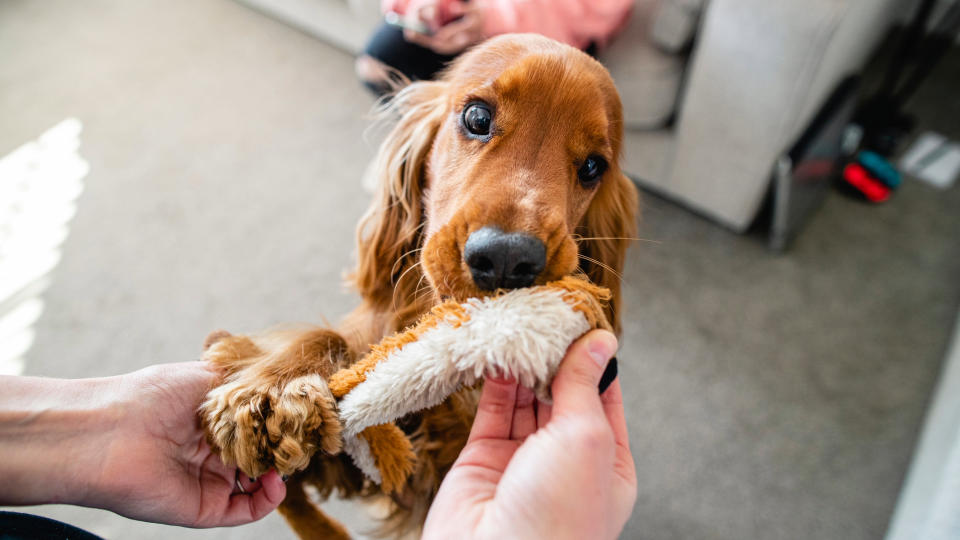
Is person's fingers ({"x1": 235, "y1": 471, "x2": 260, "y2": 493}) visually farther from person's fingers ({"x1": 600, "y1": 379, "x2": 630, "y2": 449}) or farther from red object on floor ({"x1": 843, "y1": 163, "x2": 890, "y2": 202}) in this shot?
red object on floor ({"x1": 843, "y1": 163, "x2": 890, "y2": 202})

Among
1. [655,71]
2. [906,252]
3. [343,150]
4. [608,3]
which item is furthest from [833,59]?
[343,150]

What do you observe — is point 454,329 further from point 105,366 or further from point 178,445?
point 105,366

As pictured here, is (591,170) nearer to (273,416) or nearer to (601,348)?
(601,348)

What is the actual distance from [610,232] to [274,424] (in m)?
0.86

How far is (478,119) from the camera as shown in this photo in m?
1.11

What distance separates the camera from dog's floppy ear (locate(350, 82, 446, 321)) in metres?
1.30

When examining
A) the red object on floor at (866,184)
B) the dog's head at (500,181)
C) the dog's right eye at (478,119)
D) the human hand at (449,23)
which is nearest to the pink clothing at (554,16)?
the human hand at (449,23)

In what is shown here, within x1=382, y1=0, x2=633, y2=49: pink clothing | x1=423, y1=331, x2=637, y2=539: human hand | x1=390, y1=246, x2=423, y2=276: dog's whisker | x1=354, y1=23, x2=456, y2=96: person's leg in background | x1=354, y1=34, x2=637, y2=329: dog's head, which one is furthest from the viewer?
x1=354, y1=23, x2=456, y2=96: person's leg in background

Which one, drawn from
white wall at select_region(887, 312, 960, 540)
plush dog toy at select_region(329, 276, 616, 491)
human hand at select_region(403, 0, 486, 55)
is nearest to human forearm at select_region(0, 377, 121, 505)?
plush dog toy at select_region(329, 276, 616, 491)

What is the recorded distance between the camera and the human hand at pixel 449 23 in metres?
1.93

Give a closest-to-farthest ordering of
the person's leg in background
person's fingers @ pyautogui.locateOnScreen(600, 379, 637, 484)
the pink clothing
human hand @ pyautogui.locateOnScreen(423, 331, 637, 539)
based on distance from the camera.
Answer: human hand @ pyautogui.locateOnScreen(423, 331, 637, 539) → person's fingers @ pyautogui.locateOnScreen(600, 379, 637, 484) → the pink clothing → the person's leg in background

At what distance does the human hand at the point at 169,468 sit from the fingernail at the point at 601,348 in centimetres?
65

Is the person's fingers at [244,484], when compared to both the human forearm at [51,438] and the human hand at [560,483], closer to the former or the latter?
the human forearm at [51,438]

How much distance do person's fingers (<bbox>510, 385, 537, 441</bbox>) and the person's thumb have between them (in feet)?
0.60
